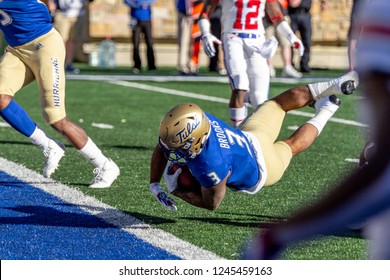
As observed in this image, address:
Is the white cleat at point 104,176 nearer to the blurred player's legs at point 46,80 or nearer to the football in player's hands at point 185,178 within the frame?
the blurred player's legs at point 46,80

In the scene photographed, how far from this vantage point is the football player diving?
4684 millimetres

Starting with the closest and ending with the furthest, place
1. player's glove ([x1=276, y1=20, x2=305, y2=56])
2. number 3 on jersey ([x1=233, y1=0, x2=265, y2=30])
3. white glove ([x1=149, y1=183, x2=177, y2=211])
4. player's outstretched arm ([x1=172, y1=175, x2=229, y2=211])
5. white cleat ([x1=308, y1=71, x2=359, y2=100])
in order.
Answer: player's outstretched arm ([x1=172, y1=175, x2=229, y2=211]) → white glove ([x1=149, y1=183, x2=177, y2=211]) → white cleat ([x1=308, y1=71, x2=359, y2=100]) → player's glove ([x1=276, y1=20, x2=305, y2=56]) → number 3 on jersey ([x1=233, y1=0, x2=265, y2=30])

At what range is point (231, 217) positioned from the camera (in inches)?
222

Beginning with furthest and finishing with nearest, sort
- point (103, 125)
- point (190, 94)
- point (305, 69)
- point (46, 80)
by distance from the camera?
point (305, 69)
point (190, 94)
point (103, 125)
point (46, 80)

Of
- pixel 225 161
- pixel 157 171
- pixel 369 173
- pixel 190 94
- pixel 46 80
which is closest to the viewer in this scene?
pixel 369 173

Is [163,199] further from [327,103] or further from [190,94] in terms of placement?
[190,94]

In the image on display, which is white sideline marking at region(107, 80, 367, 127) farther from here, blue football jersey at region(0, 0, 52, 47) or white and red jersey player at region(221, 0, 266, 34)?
blue football jersey at region(0, 0, 52, 47)

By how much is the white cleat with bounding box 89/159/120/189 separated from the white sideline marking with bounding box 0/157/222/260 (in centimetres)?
17

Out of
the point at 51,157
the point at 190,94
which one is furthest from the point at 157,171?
the point at 190,94

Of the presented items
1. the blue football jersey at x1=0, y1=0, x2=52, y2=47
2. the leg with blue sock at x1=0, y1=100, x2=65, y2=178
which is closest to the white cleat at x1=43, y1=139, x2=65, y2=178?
the leg with blue sock at x1=0, y1=100, x2=65, y2=178

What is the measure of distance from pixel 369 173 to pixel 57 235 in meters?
3.19

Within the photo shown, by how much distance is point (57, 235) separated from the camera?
513 centimetres

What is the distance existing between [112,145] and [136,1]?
9.68 m

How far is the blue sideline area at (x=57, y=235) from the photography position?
15.3ft
